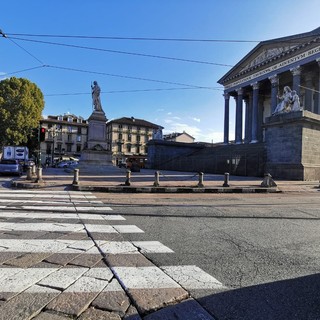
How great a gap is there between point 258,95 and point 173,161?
18.0 m

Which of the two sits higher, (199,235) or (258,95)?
(258,95)

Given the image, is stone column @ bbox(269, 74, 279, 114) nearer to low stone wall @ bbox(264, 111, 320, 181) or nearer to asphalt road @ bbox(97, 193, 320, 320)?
low stone wall @ bbox(264, 111, 320, 181)

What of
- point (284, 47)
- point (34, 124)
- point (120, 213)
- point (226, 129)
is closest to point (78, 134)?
point (34, 124)

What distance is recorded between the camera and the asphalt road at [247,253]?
3.06m

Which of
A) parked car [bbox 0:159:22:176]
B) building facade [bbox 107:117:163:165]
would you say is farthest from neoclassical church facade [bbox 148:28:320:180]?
building facade [bbox 107:117:163:165]

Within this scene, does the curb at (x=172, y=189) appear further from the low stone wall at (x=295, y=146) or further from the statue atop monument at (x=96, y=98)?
the statue atop monument at (x=96, y=98)

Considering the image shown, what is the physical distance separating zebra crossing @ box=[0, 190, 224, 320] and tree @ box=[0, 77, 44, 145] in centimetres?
3970

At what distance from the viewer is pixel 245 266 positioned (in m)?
4.16

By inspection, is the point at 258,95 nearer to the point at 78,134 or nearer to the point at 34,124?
the point at 34,124

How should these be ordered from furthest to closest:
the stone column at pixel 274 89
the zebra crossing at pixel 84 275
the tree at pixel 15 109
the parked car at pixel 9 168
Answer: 1. the tree at pixel 15 109
2. the stone column at pixel 274 89
3. the parked car at pixel 9 168
4. the zebra crossing at pixel 84 275

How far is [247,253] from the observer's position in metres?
4.77

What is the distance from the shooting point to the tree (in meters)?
41.7

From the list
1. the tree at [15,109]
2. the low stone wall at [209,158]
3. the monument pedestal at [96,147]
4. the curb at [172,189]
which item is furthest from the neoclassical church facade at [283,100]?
the tree at [15,109]

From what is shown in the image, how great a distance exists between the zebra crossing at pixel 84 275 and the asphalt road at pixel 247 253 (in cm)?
26
